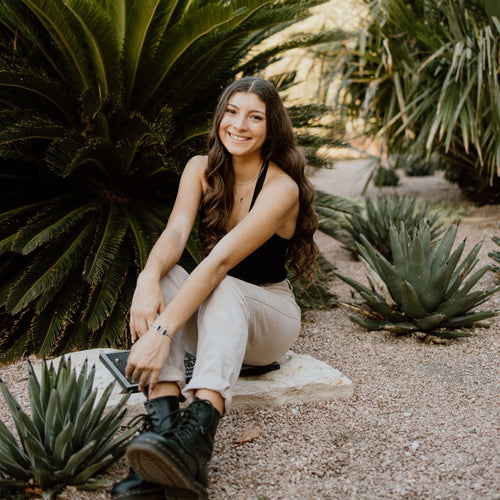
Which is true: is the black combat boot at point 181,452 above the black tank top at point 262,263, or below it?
below

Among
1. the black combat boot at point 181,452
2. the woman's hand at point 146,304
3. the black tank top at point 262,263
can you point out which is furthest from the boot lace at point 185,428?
the black tank top at point 262,263

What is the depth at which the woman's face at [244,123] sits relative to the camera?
2266 millimetres

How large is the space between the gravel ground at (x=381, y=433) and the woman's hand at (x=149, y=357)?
317 millimetres

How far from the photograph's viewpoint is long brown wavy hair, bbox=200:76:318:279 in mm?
2307

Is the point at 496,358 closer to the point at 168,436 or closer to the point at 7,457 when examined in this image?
the point at 168,436

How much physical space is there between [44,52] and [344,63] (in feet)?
14.4

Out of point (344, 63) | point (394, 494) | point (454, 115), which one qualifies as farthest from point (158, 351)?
point (344, 63)

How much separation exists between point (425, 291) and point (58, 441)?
210 centimetres

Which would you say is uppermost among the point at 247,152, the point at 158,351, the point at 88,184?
the point at 247,152

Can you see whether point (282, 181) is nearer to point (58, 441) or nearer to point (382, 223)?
point (58, 441)

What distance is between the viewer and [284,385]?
2287 mm

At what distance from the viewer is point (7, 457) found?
157cm

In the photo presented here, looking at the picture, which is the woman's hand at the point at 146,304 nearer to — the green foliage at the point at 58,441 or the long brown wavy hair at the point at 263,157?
the green foliage at the point at 58,441

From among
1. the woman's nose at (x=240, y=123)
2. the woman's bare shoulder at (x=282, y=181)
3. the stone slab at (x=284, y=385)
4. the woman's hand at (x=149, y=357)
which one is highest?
the woman's nose at (x=240, y=123)
